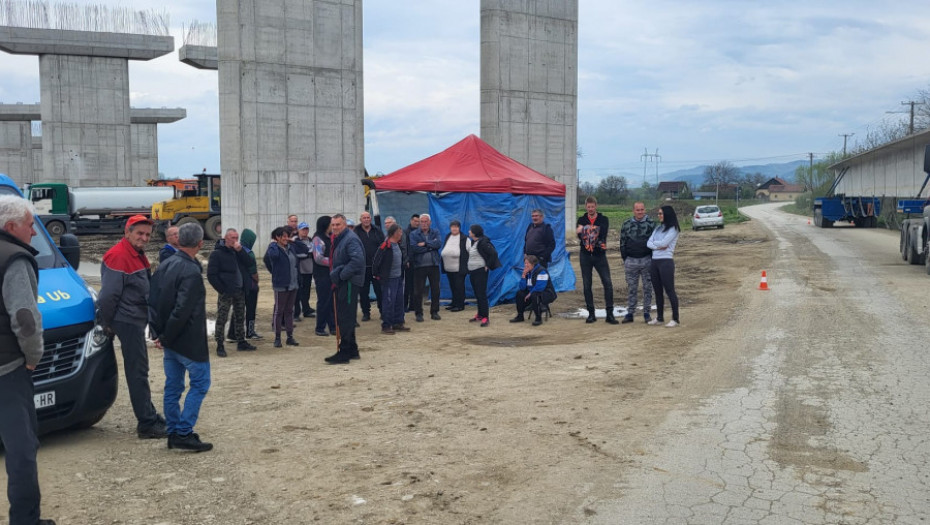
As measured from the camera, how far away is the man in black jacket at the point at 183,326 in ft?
19.4

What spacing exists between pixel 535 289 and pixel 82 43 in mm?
34431

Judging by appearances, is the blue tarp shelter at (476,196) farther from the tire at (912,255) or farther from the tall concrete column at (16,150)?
the tall concrete column at (16,150)

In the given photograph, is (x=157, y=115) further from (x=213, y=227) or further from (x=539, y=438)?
(x=539, y=438)

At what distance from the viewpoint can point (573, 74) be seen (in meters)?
34.1

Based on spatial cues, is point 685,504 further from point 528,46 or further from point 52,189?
point 52,189

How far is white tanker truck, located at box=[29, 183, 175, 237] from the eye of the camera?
37094 mm

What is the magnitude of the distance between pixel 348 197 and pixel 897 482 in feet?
72.7

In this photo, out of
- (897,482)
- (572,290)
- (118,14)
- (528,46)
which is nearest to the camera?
(897,482)

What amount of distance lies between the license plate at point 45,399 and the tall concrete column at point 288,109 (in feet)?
62.0

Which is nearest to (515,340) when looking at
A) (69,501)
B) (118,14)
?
(69,501)

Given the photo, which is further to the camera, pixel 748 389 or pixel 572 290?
pixel 572 290

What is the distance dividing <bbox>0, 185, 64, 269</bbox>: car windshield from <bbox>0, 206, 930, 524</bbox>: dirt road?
1447mm

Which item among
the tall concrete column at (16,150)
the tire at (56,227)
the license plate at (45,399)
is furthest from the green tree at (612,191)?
the license plate at (45,399)

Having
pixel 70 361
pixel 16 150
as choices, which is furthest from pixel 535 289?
pixel 16 150
